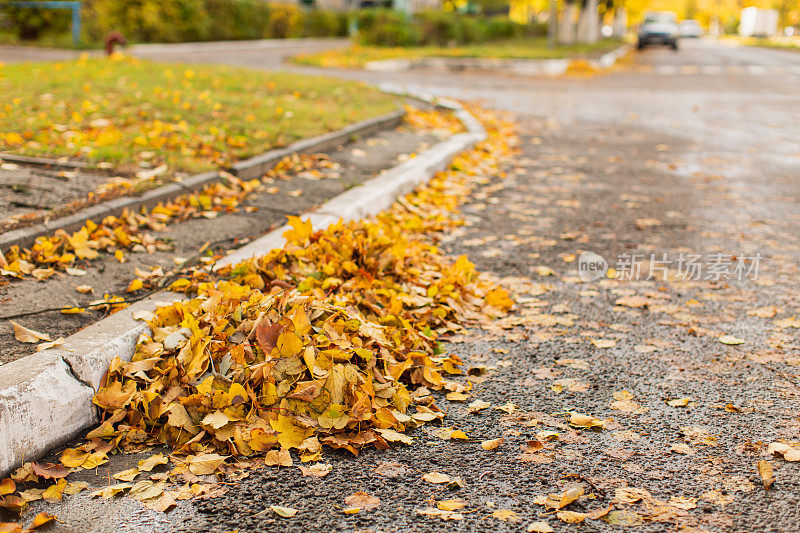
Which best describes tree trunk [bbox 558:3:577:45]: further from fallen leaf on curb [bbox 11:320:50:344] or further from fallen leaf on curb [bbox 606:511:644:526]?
fallen leaf on curb [bbox 606:511:644:526]

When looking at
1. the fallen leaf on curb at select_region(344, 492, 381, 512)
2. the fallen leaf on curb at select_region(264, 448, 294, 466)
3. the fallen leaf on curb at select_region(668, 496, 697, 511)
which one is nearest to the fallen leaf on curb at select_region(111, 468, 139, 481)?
the fallen leaf on curb at select_region(264, 448, 294, 466)

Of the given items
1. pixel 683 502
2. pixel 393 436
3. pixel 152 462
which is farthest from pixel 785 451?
pixel 152 462

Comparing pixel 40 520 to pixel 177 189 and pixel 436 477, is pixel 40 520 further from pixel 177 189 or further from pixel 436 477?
pixel 177 189

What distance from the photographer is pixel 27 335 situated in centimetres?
268

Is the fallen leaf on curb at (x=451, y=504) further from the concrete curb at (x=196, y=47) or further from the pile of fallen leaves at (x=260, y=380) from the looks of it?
the concrete curb at (x=196, y=47)

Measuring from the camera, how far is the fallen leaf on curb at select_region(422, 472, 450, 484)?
86.2 inches

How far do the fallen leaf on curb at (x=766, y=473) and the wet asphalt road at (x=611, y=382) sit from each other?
0.03 m

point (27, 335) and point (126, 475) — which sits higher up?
point (27, 335)

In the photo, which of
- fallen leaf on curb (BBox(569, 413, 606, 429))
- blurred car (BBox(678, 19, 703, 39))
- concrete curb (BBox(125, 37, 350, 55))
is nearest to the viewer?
fallen leaf on curb (BBox(569, 413, 606, 429))

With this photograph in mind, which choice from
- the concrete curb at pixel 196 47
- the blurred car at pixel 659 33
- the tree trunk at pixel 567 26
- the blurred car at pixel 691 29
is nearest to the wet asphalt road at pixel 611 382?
the concrete curb at pixel 196 47

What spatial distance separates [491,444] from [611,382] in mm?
699

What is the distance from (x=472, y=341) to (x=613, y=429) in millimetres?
886

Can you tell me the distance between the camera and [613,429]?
2.47 meters

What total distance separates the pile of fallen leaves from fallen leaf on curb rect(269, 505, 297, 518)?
0.20 meters
